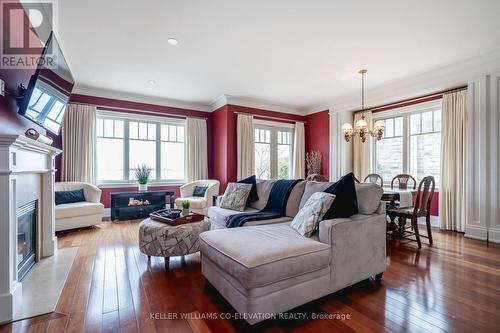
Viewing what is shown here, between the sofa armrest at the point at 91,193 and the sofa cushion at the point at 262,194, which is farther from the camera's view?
the sofa armrest at the point at 91,193

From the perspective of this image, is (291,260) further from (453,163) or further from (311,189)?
(453,163)

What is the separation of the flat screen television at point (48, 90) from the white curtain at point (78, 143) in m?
1.65

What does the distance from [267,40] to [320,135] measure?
370 cm

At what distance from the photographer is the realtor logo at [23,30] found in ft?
7.07

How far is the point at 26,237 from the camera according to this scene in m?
2.50

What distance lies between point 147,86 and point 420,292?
5127mm

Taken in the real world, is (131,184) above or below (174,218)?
above

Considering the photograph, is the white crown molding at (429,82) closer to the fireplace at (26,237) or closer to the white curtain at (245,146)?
the white curtain at (245,146)

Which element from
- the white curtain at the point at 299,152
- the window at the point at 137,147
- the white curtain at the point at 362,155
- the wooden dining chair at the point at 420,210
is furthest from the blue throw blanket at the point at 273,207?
the window at the point at 137,147

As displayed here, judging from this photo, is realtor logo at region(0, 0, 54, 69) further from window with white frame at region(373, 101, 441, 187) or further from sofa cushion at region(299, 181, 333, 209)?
window with white frame at region(373, 101, 441, 187)

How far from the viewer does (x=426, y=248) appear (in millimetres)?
3211

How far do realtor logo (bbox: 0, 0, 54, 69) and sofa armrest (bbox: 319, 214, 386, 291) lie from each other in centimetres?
304

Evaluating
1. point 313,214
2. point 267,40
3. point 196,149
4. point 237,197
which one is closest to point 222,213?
point 237,197

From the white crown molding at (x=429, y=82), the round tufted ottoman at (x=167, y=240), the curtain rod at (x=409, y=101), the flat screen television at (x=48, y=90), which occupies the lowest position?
the round tufted ottoman at (x=167, y=240)
